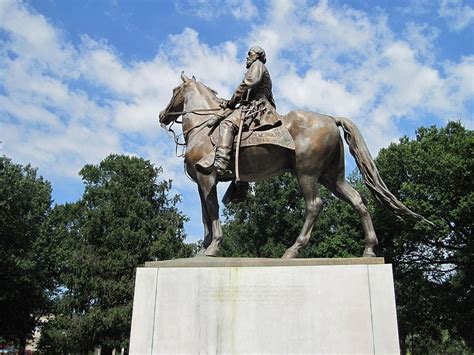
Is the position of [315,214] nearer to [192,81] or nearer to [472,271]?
[192,81]

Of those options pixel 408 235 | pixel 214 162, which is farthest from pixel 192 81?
pixel 408 235

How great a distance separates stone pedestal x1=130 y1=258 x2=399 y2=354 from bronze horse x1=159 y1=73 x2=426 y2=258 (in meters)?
0.81

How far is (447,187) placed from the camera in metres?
27.8

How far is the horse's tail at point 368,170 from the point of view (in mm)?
8867

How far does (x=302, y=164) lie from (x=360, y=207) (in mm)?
1304

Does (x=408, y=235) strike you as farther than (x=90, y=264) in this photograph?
No

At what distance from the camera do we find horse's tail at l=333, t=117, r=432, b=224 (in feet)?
29.1

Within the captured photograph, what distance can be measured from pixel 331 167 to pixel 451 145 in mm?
21634

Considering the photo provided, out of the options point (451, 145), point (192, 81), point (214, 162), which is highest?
point (451, 145)

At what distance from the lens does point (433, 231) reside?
26.8m

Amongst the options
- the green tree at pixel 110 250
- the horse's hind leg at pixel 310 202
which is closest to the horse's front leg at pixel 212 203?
the horse's hind leg at pixel 310 202

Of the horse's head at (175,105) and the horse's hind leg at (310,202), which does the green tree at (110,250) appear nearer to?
the horse's head at (175,105)

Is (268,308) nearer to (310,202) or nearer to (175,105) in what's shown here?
(310,202)

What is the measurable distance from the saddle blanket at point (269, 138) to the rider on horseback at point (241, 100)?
253 millimetres
